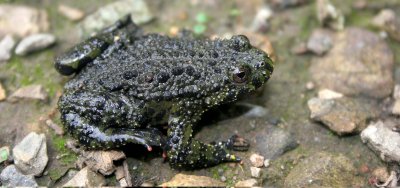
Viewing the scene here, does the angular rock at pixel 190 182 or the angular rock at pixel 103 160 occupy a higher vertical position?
the angular rock at pixel 190 182

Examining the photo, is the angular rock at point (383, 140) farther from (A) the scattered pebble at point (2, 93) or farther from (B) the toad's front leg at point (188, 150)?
(A) the scattered pebble at point (2, 93)

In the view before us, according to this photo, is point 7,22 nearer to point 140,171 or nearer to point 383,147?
point 140,171

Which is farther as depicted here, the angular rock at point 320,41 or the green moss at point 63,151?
the angular rock at point 320,41

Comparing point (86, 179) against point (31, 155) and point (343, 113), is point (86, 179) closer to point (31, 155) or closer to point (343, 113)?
point (31, 155)

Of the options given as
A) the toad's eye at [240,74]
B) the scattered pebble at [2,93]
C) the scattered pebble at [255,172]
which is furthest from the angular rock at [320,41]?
the scattered pebble at [2,93]

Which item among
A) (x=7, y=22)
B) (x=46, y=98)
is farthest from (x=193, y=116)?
→ (x=7, y=22)

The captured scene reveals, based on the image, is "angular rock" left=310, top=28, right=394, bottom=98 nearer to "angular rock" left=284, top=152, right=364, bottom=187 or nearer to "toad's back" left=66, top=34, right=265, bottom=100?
"angular rock" left=284, top=152, right=364, bottom=187

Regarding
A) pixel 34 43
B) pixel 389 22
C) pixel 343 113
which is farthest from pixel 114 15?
pixel 389 22
